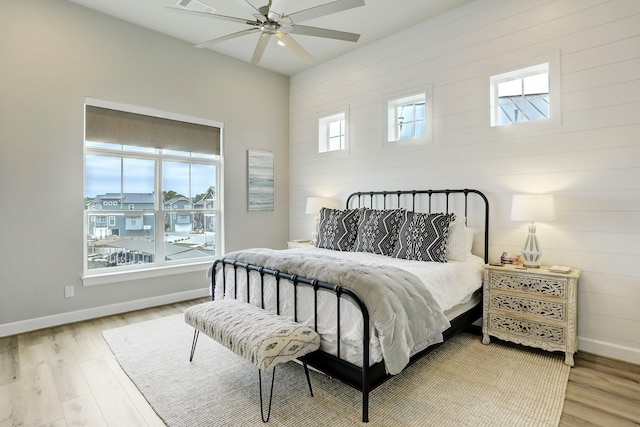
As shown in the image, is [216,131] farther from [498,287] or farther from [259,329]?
[498,287]

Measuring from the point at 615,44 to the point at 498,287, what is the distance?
7.18 ft

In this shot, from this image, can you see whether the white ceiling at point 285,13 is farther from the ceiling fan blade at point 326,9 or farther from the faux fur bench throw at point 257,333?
the faux fur bench throw at point 257,333

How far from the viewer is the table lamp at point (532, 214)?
274 cm

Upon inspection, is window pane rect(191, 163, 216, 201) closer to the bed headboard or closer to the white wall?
the white wall

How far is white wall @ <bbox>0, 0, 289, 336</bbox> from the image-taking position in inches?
128

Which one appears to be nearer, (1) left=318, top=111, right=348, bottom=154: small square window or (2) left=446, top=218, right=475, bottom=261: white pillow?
(2) left=446, top=218, right=475, bottom=261: white pillow

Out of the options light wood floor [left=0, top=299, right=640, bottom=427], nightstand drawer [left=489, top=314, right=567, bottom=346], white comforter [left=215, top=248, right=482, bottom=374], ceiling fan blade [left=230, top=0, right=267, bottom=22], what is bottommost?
light wood floor [left=0, top=299, right=640, bottom=427]

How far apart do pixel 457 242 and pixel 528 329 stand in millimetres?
899

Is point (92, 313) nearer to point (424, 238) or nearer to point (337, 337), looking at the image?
A: point (337, 337)

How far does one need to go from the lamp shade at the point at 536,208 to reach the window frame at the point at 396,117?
1341mm

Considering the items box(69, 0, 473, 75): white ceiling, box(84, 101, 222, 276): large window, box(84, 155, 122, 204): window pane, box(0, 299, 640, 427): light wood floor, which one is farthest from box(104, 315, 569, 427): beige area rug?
box(69, 0, 473, 75): white ceiling

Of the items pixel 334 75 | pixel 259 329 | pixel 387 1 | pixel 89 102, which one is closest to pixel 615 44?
pixel 387 1

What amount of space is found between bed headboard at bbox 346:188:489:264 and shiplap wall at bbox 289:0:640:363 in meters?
0.09

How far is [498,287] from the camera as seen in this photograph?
2941mm
